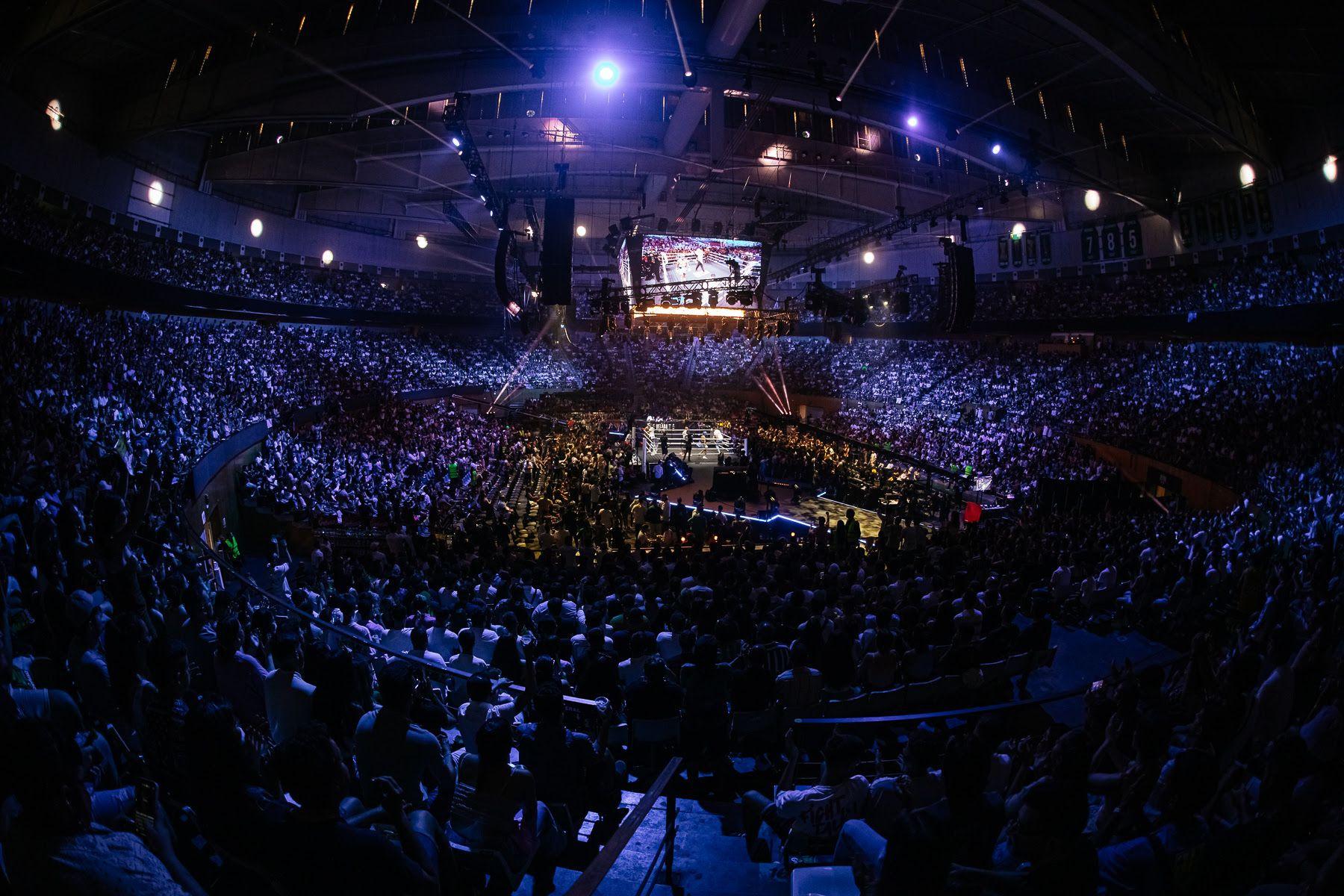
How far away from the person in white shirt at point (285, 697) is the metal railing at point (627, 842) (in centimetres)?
186

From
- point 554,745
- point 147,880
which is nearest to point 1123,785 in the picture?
point 554,745

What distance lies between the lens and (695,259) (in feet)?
72.1

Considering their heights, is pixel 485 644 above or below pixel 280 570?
below

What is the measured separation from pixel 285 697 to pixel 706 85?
47.0 feet

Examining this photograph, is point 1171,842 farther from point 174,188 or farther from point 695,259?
point 174,188

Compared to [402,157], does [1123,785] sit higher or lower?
lower

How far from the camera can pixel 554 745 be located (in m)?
3.42

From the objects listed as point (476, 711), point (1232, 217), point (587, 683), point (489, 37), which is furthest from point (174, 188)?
point (1232, 217)

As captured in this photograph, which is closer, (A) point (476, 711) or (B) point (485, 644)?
(A) point (476, 711)

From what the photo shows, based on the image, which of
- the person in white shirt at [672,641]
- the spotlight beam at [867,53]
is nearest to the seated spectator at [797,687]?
the person in white shirt at [672,641]

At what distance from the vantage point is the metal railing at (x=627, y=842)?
7.30ft

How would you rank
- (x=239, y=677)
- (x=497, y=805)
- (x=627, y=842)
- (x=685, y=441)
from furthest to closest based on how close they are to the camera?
(x=685, y=441)
(x=239, y=677)
(x=627, y=842)
(x=497, y=805)

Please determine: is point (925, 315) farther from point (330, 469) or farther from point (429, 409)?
point (330, 469)

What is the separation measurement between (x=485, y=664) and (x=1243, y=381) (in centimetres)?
2344
